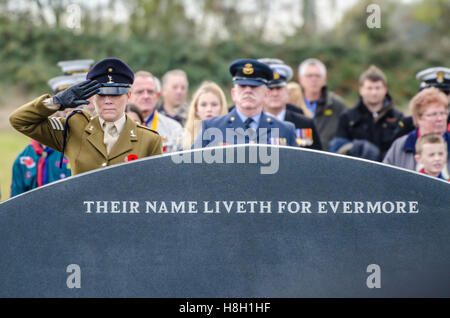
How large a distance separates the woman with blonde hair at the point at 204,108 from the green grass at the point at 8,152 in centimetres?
417

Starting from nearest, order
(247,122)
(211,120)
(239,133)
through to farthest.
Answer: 1. (239,133)
2. (247,122)
3. (211,120)

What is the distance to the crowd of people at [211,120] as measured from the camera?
3.11m

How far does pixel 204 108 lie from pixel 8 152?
350 inches

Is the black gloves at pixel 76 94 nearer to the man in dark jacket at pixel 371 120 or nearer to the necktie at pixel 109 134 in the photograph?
the necktie at pixel 109 134

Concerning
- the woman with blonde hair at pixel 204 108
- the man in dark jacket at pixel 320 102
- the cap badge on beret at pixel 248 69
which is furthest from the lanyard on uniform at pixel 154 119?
the man in dark jacket at pixel 320 102

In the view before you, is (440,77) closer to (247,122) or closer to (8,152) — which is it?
(247,122)

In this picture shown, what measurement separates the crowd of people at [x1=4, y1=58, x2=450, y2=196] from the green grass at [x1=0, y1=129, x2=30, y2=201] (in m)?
3.93

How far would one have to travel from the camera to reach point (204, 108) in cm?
513

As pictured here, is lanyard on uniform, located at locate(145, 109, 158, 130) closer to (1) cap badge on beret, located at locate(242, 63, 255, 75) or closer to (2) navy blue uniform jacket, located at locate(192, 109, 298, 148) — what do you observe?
(2) navy blue uniform jacket, located at locate(192, 109, 298, 148)

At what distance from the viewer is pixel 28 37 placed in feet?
63.9

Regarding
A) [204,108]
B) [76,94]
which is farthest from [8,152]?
[76,94]

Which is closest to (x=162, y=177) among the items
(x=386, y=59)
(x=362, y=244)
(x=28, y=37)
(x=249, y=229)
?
(x=249, y=229)

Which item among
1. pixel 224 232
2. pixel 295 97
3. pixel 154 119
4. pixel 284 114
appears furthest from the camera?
pixel 295 97

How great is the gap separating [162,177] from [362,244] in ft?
3.23
